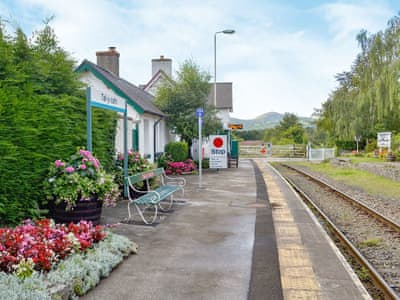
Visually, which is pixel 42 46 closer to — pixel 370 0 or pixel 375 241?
pixel 375 241

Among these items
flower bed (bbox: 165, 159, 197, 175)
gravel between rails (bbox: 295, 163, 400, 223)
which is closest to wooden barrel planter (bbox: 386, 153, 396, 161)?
gravel between rails (bbox: 295, 163, 400, 223)

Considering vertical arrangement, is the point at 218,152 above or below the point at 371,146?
below

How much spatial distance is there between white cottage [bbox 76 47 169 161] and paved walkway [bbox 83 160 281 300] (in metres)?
5.24

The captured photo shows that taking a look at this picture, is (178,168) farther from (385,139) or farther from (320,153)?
(320,153)

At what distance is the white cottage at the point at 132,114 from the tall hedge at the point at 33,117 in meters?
3.97

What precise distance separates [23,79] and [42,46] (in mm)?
1590

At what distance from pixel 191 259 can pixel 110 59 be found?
55.0 ft

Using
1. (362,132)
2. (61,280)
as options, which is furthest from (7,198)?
(362,132)

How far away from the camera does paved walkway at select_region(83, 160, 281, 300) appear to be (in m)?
3.66

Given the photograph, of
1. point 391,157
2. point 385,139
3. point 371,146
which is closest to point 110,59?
point 391,157

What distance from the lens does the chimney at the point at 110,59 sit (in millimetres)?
19344

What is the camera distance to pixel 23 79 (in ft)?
19.7

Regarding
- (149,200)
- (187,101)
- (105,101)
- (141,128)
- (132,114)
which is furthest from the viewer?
(187,101)

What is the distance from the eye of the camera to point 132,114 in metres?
13.8
